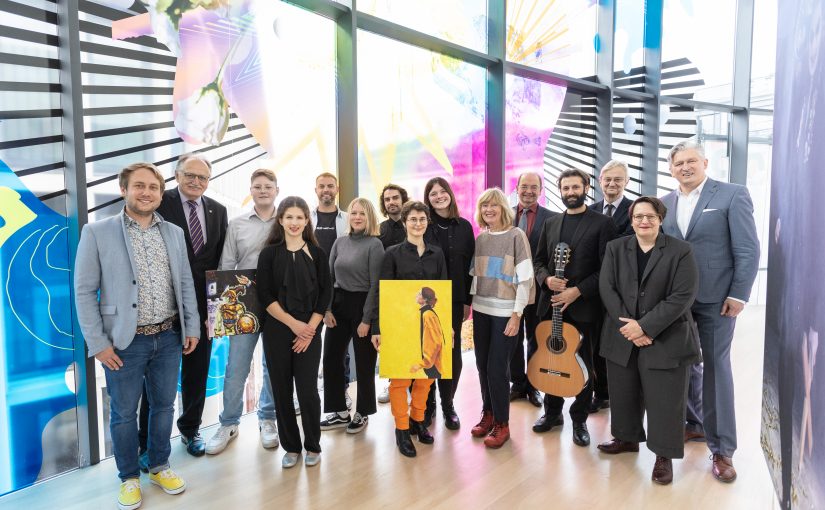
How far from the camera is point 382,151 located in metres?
4.23

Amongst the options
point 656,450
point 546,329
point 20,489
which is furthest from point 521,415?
point 20,489

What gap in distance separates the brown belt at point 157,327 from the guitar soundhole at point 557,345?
6.95ft

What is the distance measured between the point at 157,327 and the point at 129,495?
803 mm

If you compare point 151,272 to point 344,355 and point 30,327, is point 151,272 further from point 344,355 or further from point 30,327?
point 344,355

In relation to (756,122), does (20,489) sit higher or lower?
lower

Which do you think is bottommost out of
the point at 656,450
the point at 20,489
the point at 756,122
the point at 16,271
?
the point at 20,489

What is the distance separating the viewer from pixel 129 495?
2.27 metres

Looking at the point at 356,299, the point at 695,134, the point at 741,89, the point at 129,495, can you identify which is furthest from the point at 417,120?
the point at 741,89

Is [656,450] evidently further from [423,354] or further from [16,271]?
[16,271]

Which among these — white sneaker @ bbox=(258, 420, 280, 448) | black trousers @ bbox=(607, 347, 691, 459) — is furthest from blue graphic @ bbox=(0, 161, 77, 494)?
black trousers @ bbox=(607, 347, 691, 459)

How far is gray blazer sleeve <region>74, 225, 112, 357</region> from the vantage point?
6.92 feet

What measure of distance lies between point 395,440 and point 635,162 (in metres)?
5.28

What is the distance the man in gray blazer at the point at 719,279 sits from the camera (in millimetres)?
2506

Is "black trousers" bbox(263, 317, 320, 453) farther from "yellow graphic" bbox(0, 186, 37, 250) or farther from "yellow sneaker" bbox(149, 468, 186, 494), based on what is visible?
"yellow graphic" bbox(0, 186, 37, 250)
